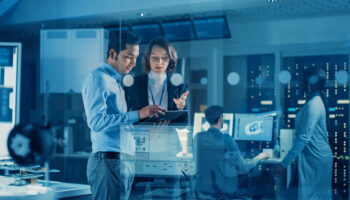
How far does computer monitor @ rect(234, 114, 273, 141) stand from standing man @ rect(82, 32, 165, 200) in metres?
1.05

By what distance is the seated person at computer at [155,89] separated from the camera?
263 centimetres

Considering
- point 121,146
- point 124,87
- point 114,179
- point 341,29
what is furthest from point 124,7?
point 341,29

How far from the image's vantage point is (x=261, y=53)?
10.9ft

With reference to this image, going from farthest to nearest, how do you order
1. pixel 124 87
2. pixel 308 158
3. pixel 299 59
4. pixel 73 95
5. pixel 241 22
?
1. pixel 73 95
2. pixel 241 22
3. pixel 299 59
4. pixel 308 158
5. pixel 124 87

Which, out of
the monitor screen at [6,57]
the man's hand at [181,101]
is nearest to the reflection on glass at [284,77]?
the man's hand at [181,101]

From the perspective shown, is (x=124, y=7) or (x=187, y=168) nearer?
(x=187, y=168)

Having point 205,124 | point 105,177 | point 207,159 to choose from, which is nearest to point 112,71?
point 105,177

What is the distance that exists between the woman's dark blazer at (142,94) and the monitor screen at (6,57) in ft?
3.91

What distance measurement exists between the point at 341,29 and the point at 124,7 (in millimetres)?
1854

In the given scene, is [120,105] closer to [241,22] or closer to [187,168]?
[187,168]

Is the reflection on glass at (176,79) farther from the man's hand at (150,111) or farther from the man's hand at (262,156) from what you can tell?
the man's hand at (262,156)

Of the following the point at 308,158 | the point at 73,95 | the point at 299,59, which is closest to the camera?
the point at 308,158

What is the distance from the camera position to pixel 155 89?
8.67ft

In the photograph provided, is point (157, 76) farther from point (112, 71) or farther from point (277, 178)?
point (277, 178)
